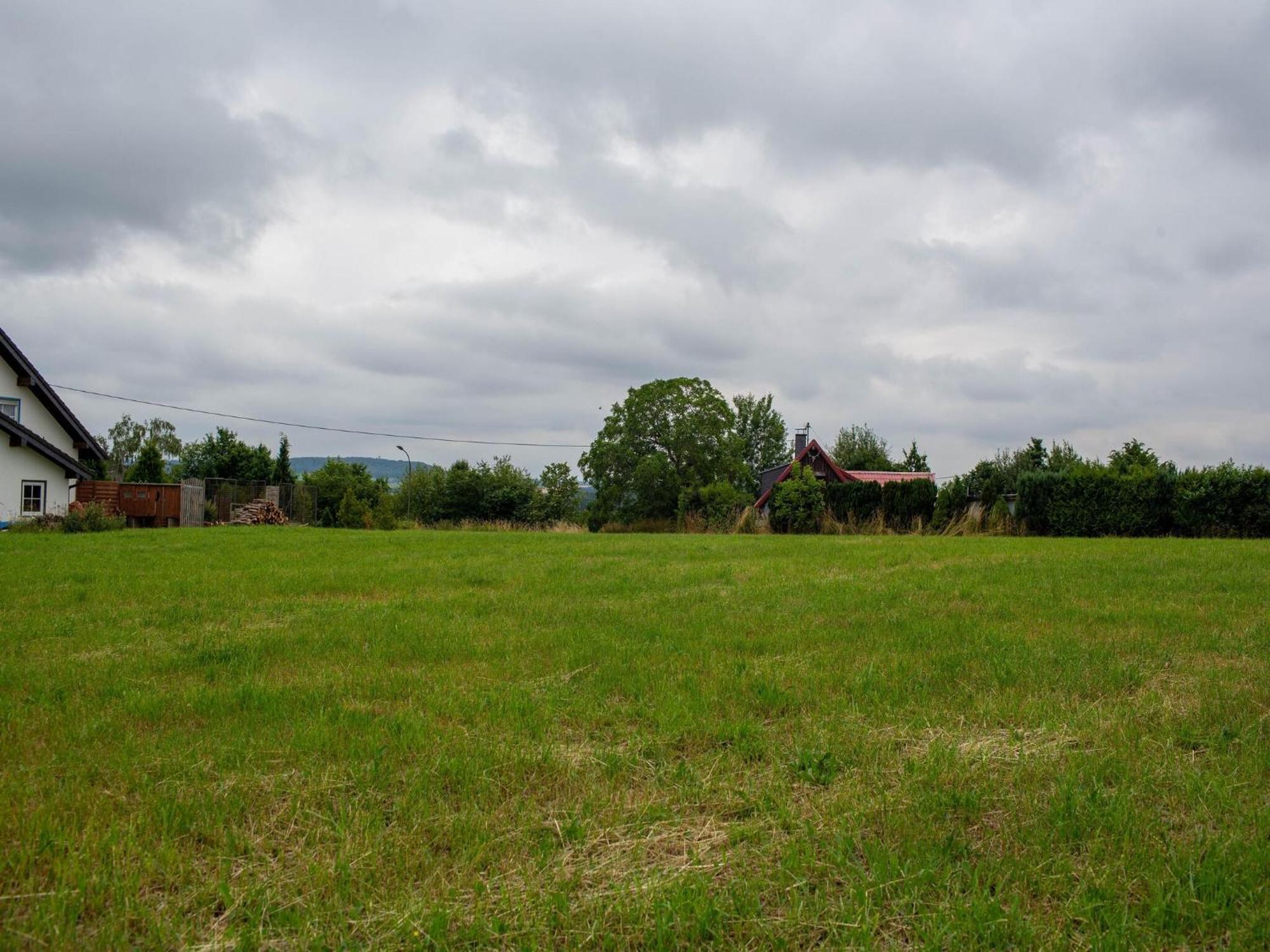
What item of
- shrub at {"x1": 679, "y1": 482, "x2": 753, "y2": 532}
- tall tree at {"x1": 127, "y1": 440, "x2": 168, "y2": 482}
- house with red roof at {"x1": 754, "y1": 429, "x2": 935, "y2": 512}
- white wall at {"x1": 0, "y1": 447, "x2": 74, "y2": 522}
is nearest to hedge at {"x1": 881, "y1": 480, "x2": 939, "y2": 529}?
shrub at {"x1": 679, "y1": 482, "x2": 753, "y2": 532}

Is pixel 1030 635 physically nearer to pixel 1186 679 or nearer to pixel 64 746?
pixel 1186 679

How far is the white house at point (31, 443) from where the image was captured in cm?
2595

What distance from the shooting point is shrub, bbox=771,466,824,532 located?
93.5 ft

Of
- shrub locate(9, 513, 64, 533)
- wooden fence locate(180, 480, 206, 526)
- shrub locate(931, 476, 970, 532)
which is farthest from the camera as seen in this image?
wooden fence locate(180, 480, 206, 526)

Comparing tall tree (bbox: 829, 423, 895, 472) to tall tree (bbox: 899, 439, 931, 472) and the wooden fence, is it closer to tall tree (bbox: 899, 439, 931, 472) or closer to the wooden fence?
tall tree (bbox: 899, 439, 931, 472)

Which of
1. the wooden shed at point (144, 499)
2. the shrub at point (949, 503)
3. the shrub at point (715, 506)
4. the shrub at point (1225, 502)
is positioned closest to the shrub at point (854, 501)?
the shrub at point (949, 503)

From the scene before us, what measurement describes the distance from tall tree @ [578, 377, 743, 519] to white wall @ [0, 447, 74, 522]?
2692 centimetres

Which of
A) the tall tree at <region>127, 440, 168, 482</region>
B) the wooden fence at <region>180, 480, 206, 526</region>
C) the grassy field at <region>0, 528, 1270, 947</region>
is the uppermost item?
the tall tree at <region>127, 440, 168, 482</region>

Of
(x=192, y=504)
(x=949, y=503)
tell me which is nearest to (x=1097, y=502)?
(x=949, y=503)

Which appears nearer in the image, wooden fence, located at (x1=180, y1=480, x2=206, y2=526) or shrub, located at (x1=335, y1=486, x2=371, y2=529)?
wooden fence, located at (x1=180, y1=480, x2=206, y2=526)

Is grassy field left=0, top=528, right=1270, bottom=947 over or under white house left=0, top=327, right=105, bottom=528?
under

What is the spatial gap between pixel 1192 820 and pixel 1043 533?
2259 centimetres

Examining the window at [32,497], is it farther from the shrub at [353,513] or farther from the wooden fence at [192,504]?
the shrub at [353,513]

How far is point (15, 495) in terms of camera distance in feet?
86.2
